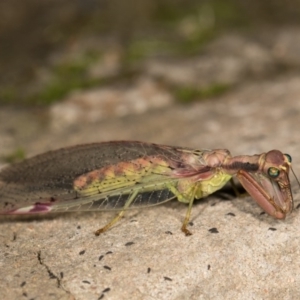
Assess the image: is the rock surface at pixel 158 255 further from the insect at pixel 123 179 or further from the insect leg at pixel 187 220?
the insect at pixel 123 179

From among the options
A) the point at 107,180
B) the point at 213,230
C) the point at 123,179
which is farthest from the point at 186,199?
the point at 107,180

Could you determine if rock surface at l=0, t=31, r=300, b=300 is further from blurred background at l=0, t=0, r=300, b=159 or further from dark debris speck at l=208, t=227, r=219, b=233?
blurred background at l=0, t=0, r=300, b=159

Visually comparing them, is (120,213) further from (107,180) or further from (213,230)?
(213,230)

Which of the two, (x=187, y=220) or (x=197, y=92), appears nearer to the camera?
(x=187, y=220)

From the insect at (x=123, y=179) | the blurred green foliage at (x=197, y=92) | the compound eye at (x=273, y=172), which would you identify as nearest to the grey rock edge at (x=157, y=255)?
the insect at (x=123, y=179)

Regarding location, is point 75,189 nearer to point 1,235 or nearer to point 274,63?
point 1,235

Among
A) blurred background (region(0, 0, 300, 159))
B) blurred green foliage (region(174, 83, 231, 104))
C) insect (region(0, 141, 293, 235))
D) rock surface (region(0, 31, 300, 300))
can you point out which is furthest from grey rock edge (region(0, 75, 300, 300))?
blurred green foliage (region(174, 83, 231, 104))
